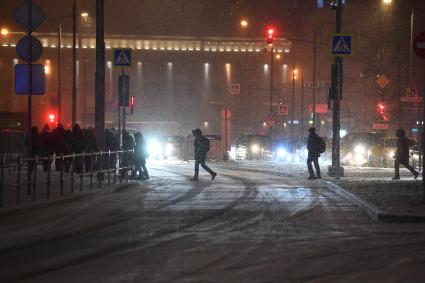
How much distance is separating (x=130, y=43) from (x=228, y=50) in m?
10.7

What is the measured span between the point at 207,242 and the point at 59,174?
10479 millimetres

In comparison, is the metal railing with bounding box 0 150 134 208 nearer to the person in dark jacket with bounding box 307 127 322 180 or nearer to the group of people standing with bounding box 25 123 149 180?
the group of people standing with bounding box 25 123 149 180

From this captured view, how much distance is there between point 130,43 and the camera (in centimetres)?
8412

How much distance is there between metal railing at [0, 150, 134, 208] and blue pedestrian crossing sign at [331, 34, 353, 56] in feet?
25.2

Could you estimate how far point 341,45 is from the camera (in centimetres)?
2617

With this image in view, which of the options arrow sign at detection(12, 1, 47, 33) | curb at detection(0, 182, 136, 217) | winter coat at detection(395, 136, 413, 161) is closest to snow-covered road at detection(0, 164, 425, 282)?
curb at detection(0, 182, 136, 217)

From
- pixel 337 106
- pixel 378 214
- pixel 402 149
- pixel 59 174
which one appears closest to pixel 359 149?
pixel 337 106

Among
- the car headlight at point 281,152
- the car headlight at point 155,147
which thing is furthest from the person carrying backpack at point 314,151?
the car headlight at point 281,152

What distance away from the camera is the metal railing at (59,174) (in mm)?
16719

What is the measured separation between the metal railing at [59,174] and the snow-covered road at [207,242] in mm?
728

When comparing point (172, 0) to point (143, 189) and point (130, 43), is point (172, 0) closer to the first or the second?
point (130, 43)

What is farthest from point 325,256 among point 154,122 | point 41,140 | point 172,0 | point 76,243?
point 172,0

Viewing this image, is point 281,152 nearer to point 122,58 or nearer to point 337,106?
point 337,106

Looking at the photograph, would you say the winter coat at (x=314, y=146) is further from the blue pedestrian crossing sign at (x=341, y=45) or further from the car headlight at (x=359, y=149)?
the car headlight at (x=359, y=149)
